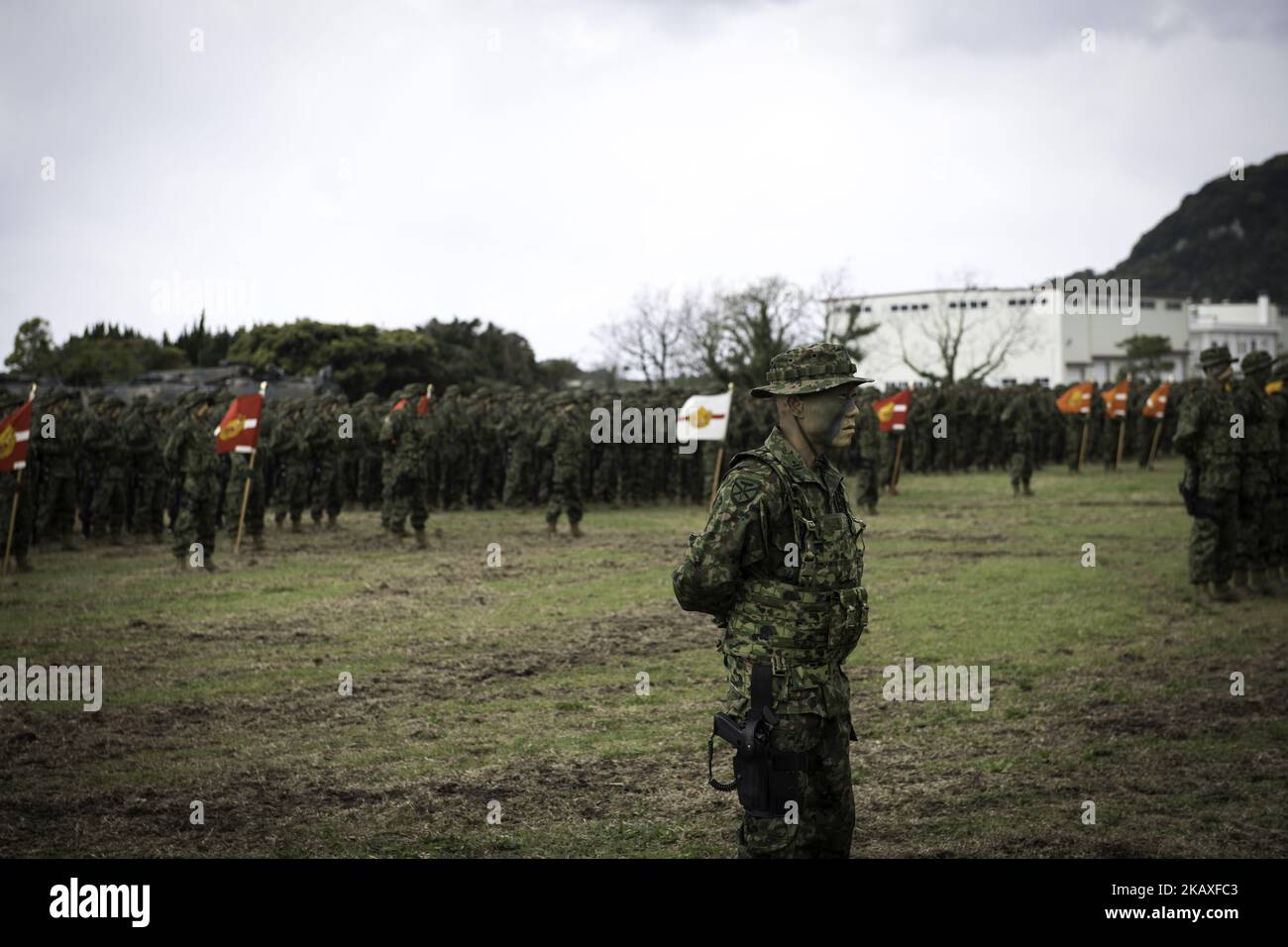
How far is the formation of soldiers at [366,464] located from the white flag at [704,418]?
57 cm

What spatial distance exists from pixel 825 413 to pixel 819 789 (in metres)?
1.37

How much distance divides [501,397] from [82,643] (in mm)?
16927

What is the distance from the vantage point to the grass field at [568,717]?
5.66m

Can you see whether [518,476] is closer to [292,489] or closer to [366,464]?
[366,464]

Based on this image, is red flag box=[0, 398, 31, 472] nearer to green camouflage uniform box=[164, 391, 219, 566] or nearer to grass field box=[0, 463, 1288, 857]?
grass field box=[0, 463, 1288, 857]

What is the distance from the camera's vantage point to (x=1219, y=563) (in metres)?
11.5

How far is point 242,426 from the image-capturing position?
15.6 meters

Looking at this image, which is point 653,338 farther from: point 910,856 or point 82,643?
point 910,856

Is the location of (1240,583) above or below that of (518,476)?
below

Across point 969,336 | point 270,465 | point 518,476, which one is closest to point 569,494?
point 518,476

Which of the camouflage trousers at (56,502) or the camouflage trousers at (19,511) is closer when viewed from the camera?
the camouflage trousers at (19,511)
